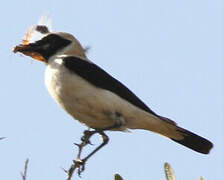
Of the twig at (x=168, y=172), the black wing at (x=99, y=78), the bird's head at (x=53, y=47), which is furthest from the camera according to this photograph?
the bird's head at (x=53, y=47)

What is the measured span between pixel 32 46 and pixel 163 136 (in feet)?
5.49

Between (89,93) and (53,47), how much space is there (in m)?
0.87

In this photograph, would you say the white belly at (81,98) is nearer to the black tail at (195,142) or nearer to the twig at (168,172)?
the black tail at (195,142)

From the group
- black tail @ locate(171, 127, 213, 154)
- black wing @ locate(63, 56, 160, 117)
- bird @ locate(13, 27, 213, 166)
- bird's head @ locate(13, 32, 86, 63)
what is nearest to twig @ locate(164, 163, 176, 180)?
bird @ locate(13, 27, 213, 166)

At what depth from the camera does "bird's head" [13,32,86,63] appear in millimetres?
6715

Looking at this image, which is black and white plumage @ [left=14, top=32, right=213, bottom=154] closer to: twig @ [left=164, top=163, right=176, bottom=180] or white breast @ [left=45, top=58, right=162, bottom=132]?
white breast @ [left=45, top=58, right=162, bottom=132]

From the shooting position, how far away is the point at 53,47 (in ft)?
22.2

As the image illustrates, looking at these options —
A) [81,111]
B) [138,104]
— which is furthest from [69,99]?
[138,104]

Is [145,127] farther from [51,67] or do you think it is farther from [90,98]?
[51,67]

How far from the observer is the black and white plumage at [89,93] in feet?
20.2

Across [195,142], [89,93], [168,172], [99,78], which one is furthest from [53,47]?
[168,172]

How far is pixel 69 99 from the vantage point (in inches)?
240

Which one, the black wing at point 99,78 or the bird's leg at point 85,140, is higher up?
the black wing at point 99,78

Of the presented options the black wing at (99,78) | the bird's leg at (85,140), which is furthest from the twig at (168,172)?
the black wing at (99,78)
